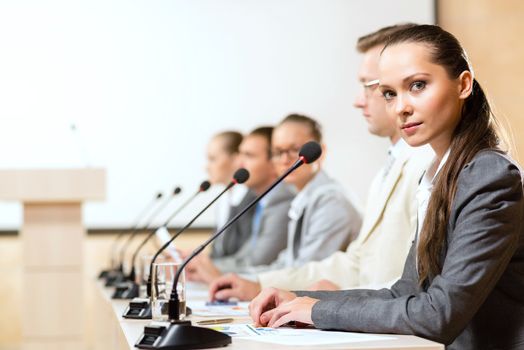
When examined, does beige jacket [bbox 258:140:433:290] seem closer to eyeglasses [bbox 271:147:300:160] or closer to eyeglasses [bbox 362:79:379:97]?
eyeglasses [bbox 362:79:379:97]

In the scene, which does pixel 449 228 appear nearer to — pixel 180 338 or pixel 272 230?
pixel 180 338

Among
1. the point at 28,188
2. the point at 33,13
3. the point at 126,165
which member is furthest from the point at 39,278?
the point at 33,13

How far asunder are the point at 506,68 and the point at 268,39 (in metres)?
1.92

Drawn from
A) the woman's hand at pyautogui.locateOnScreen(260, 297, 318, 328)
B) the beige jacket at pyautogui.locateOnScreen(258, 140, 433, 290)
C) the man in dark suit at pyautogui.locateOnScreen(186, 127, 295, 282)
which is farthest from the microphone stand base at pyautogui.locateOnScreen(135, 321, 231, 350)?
the man in dark suit at pyautogui.locateOnScreen(186, 127, 295, 282)

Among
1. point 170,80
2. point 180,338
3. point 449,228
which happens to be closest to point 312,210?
point 449,228

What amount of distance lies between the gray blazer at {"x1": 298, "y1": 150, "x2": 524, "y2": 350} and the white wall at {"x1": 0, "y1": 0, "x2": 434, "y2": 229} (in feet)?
16.1

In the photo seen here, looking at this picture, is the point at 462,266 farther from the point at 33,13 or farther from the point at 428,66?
the point at 33,13

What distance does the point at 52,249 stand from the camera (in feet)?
15.3

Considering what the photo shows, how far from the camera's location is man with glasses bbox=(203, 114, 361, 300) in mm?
4133

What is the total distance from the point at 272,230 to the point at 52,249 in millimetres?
1198

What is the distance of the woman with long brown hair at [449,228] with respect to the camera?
6.36 ft

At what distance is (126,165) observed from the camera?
6879 millimetres

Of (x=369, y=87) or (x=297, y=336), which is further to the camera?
(x=369, y=87)

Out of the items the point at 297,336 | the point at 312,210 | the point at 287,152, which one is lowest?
the point at 297,336
